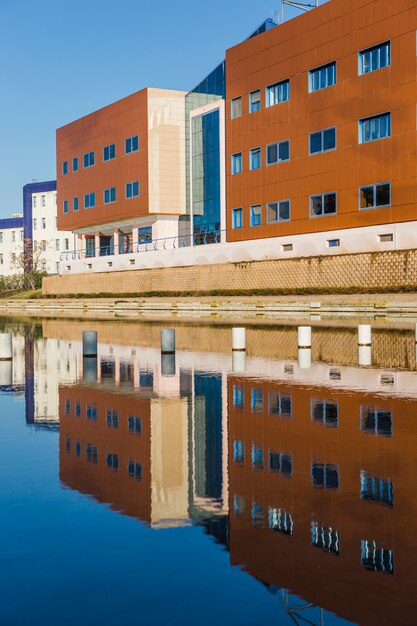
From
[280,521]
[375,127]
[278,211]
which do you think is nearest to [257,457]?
[280,521]

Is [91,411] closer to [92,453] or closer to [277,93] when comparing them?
[92,453]

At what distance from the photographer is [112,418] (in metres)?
11.2

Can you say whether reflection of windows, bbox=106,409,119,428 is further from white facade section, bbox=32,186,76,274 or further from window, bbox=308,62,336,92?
white facade section, bbox=32,186,76,274

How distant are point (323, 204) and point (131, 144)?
2857 centimetres

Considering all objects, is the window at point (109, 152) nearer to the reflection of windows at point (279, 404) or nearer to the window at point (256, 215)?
the window at point (256, 215)

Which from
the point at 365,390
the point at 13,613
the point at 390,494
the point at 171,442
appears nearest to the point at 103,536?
the point at 13,613

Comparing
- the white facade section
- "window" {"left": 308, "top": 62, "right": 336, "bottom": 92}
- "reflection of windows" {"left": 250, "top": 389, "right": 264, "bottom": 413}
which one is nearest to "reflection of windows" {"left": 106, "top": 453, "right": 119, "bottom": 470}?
"reflection of windows" {"left": 250, "top": 389, "right": 264, "bottom": 413}

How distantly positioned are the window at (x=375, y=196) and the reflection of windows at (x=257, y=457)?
39.4 meters

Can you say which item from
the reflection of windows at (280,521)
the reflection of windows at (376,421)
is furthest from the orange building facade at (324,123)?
the reflection of windows at (280,521)

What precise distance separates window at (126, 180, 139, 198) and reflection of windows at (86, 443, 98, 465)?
214 feet

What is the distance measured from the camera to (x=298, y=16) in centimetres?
5159

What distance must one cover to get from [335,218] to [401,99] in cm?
876

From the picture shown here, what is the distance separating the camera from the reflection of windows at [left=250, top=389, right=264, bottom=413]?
38.6 feet

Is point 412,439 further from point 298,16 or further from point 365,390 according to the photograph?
point 298,16
